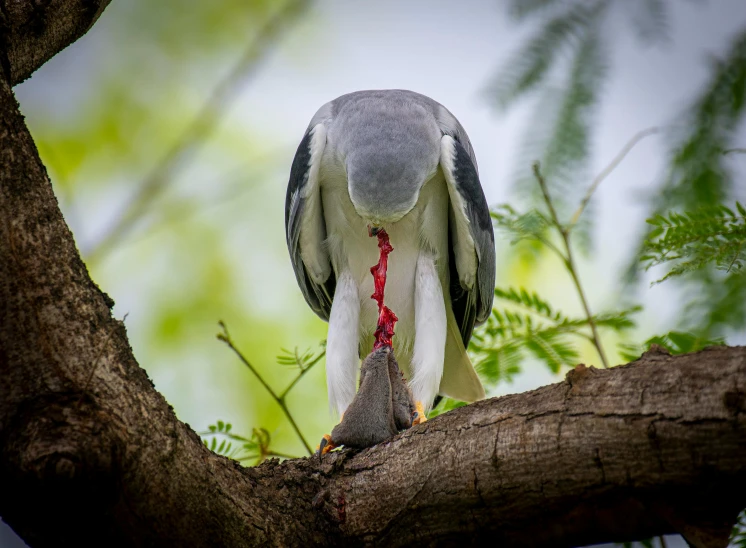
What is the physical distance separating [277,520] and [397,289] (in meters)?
2.91

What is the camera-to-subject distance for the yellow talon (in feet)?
16.5

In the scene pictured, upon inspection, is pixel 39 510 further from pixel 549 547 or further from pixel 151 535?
pixel 549 547

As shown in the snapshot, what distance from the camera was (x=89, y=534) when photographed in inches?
117

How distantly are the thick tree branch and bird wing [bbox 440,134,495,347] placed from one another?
286 centimetres

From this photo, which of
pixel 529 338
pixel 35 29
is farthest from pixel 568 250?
pixel 35 29

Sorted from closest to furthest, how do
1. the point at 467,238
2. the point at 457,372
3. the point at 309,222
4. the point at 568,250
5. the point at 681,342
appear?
1. the point at 681,342
2. the point at 568,250
3. the point at 467,238
4. the point at 309,222
5. the point at 457,372

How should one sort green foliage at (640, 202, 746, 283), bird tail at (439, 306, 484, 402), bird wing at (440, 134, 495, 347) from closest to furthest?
green foliage at (640, 202, 746, 283)
bird wing at (440, 134, 495, 347)
bird tail at (439, 306, 484, 402)

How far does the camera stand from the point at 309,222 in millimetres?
5984

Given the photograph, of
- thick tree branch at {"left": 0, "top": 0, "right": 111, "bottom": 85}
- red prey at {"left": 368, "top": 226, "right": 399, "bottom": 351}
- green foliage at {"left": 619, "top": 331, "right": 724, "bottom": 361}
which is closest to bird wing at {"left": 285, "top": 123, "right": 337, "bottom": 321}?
red prey at {"left": 368, "top": 226, "right": 399, "bottom": 351}

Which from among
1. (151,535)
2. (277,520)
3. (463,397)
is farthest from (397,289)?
(151,535)

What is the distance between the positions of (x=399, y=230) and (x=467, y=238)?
58cm

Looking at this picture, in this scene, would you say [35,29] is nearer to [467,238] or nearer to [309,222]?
[309,222]

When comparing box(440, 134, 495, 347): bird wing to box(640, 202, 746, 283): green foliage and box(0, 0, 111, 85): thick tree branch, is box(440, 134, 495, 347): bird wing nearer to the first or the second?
box(640, 202, 746, 283): green foliage

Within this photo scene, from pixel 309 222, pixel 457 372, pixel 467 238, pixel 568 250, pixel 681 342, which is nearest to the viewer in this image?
pixel 681 342
